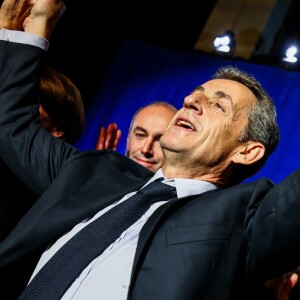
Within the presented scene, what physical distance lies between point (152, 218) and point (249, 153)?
0.45 meters

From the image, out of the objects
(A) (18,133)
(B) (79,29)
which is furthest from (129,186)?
(B) (79,29)

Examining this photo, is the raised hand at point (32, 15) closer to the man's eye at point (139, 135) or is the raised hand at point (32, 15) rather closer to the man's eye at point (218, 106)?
the man's eye at point (218, 106)

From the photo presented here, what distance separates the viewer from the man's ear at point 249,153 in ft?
4.30

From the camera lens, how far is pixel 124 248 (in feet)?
3.39

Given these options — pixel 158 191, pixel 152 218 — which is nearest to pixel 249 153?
pixel 158 191

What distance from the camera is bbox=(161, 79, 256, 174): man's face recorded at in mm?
1264

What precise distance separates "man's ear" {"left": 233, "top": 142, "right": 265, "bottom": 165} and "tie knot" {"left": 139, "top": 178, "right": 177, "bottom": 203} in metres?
0.25

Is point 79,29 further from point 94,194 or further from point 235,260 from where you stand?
point 235,260

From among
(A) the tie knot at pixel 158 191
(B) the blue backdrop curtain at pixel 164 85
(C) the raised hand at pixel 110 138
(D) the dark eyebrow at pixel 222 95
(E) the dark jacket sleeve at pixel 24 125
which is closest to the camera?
(A) the tie knot at pixel 158 191

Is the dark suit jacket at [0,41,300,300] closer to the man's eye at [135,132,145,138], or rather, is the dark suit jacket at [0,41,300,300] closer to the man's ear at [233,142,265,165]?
the man's ear at [233,142,265,165]

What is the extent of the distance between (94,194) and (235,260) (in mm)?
416

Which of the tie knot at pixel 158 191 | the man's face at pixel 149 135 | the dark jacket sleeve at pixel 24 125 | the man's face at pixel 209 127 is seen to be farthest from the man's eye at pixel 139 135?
the tie knot at pixel 158 191

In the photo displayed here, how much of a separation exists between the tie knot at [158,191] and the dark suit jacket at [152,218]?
0.23ft

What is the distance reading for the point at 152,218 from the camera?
0.99 metres
